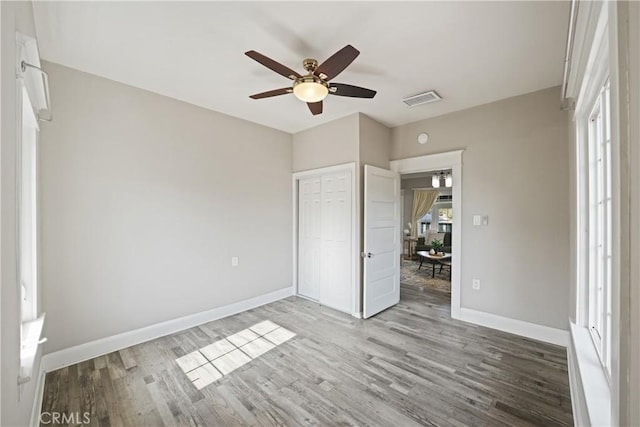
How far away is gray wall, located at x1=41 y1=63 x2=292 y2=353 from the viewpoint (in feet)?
7.82

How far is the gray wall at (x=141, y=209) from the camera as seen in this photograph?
Result: 7.82 ft

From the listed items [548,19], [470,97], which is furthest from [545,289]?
[548,19]

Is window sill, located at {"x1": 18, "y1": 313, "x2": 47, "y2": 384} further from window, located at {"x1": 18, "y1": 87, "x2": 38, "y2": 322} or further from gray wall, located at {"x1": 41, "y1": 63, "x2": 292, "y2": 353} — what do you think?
gray wall, located at {"x1": 41, "y1": 63, "x2": 292, "y2": 353}

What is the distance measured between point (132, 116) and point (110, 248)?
1.40 m

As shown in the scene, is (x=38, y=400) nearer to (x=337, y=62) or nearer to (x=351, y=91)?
(x=337, y=62)

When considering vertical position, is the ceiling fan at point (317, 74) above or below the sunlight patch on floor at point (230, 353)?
above

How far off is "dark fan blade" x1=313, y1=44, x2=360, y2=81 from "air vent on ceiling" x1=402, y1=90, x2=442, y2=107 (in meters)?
1.43

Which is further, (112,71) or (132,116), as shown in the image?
(132,116)

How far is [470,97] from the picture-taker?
3.07 metres

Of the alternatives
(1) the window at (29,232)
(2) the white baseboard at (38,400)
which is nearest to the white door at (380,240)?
(2) the white baseboard at (38,400)

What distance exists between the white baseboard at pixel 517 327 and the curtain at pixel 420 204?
5982mm

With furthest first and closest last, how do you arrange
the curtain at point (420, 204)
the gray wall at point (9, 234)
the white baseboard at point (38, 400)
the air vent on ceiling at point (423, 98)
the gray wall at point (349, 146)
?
the curtain at point (420, 204)
the gray wall at point (349, 146)
the air vent on ceiling at point (423, 98)
the white baseboard at point (38, 400)
the gray wall at point (9, 234)

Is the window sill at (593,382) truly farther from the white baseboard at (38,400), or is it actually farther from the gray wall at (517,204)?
the white baseboard at (38,400)

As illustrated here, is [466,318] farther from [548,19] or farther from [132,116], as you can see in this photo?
[132,116]
